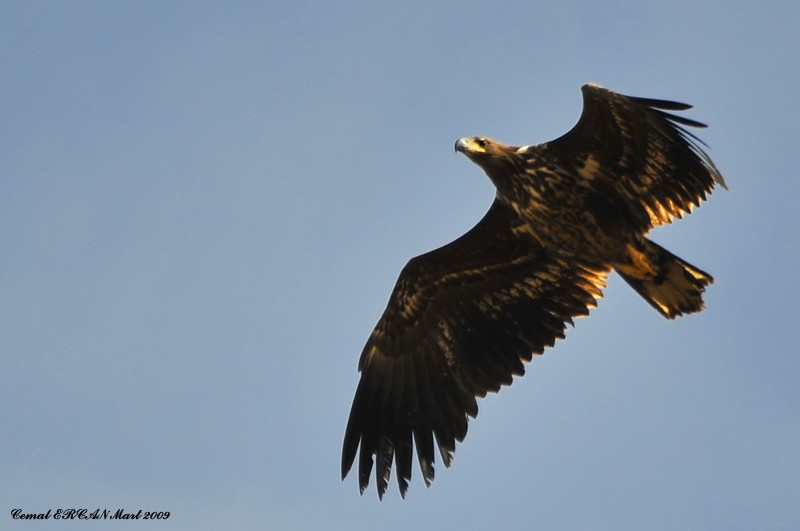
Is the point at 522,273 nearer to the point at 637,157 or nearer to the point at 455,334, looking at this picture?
the point at 455,334

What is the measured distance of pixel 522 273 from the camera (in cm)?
1581

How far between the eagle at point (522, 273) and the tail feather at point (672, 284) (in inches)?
0.5

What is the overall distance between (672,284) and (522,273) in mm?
1918

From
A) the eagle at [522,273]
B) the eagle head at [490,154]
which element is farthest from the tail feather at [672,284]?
the eagle head at [490,154]

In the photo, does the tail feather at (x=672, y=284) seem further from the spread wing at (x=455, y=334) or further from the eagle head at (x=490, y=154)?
the eagle head at (x=490, y=154)

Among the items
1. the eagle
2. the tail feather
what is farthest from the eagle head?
the tail feather

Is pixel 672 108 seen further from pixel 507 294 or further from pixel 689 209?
pixel 507 294

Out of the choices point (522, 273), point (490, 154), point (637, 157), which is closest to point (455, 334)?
point (522, 273)

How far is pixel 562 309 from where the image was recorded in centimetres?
1565

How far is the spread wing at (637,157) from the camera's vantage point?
554 inches

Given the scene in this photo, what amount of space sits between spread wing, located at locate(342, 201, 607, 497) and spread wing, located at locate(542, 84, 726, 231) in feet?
3.54

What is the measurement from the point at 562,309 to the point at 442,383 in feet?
5.63

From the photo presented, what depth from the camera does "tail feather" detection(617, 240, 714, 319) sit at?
576 inches

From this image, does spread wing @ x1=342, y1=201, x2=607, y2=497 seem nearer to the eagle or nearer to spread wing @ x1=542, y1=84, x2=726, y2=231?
the eagle
